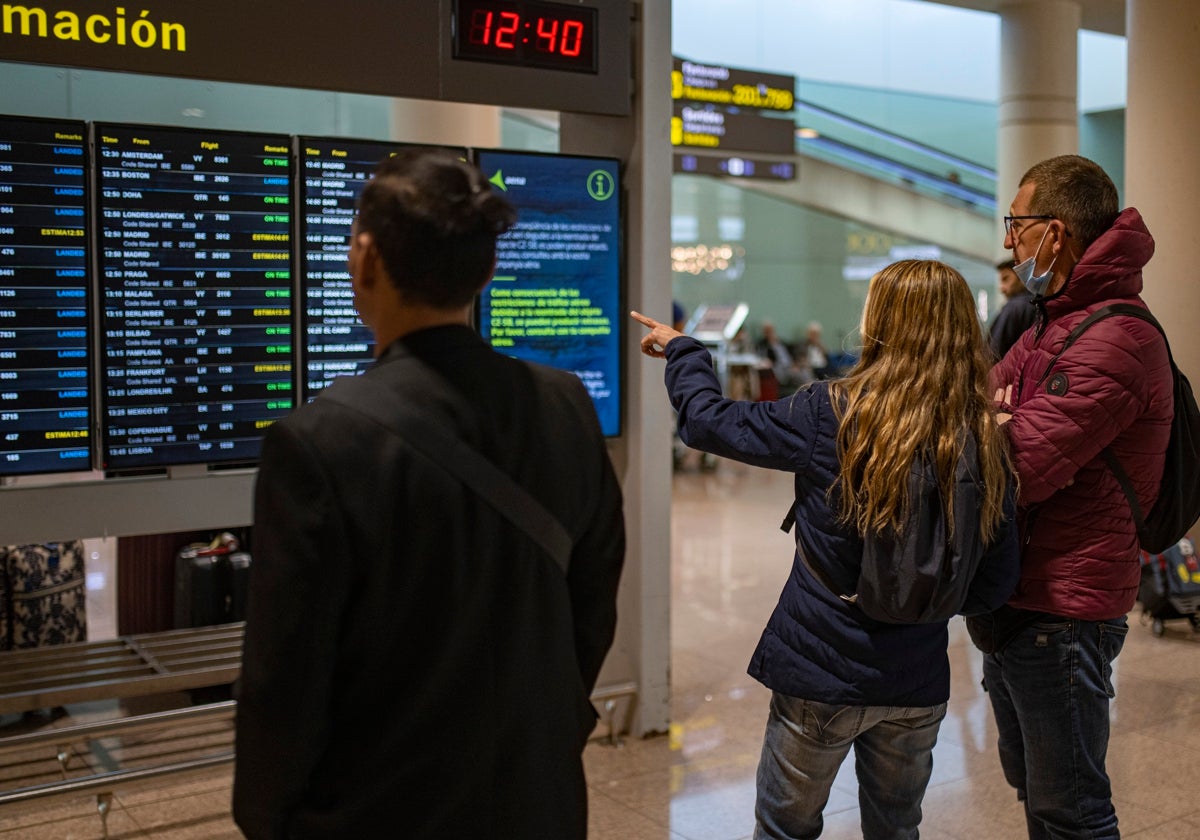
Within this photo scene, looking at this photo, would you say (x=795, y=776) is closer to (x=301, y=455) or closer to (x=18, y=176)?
(x=301, y=455)

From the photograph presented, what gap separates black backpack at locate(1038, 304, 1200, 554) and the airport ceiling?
833cm

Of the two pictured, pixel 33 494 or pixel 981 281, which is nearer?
pixel 33 494

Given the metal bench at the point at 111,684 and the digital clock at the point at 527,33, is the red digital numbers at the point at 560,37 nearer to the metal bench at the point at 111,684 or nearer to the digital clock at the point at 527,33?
the digital clock at the point at 527,33

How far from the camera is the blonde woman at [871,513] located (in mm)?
2354

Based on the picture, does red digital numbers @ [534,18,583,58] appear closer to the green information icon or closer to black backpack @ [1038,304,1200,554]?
the green information icon

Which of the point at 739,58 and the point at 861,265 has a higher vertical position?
the point at 739,58

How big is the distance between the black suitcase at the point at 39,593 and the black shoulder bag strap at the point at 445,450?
3.82 meters

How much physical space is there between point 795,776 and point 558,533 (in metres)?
1.13

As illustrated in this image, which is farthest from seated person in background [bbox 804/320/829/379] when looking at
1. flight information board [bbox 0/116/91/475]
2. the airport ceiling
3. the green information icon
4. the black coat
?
the black coat

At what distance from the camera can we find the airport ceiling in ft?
33.5

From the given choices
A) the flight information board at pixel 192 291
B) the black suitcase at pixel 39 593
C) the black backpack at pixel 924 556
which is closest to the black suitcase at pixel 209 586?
the black suitcase at pixel 39 593

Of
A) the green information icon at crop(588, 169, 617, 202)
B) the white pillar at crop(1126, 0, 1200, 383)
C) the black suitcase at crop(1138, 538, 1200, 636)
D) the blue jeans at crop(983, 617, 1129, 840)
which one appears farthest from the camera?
the white pillar at crop(1126, 0, 1200, 383)

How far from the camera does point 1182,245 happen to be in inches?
252

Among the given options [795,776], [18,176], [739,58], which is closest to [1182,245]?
[795,776]
